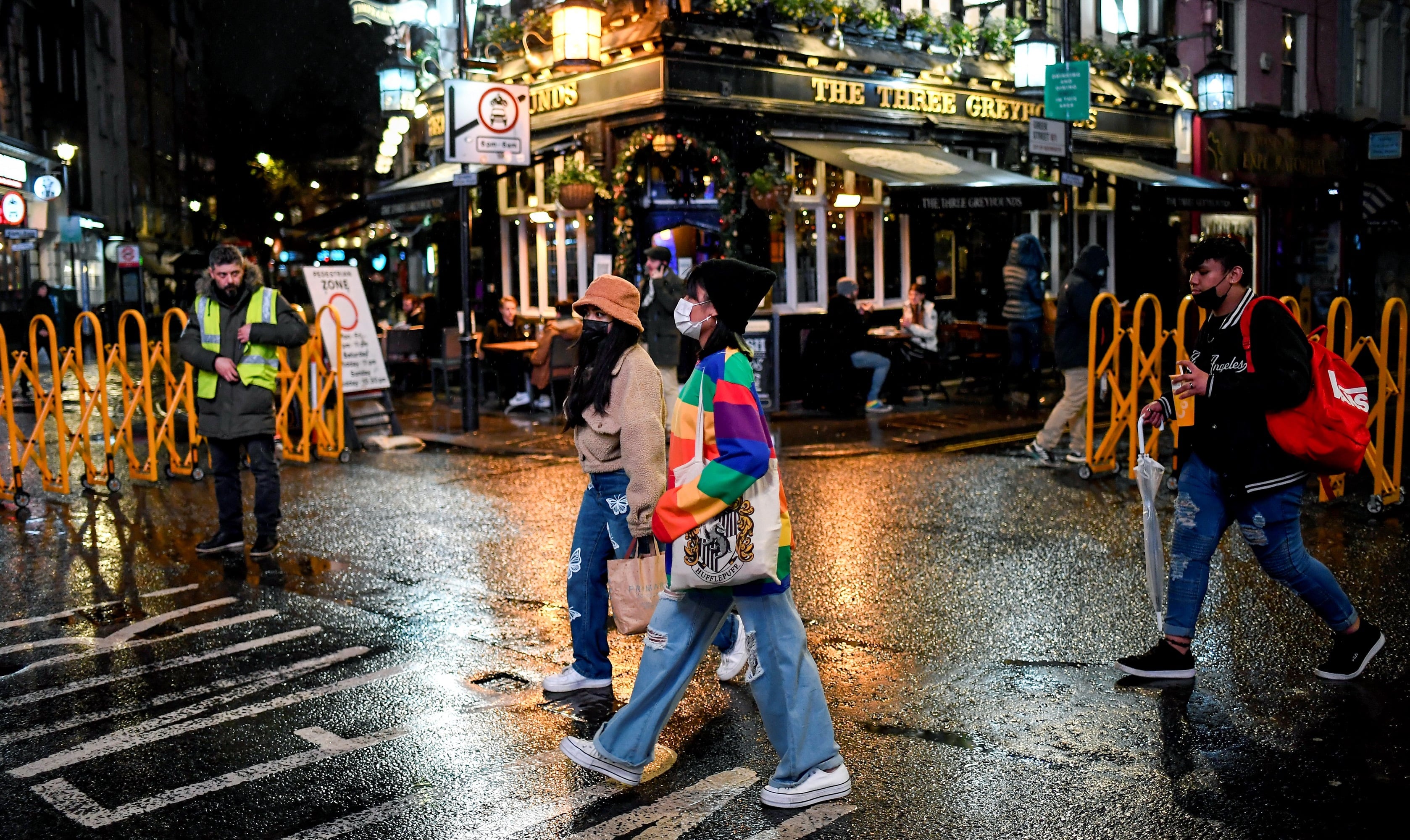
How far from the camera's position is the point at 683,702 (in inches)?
217

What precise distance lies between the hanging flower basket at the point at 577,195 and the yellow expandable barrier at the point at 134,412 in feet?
14.9

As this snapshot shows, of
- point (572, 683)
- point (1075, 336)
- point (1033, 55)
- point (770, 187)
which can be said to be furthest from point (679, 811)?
point (1033, 55)

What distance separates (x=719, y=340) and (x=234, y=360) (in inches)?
193

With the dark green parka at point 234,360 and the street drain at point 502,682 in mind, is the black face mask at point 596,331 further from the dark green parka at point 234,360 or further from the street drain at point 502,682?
the dark green parka at point 234,360

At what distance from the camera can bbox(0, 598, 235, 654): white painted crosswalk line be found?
650 cm

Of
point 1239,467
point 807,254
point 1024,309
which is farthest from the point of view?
point 807,254

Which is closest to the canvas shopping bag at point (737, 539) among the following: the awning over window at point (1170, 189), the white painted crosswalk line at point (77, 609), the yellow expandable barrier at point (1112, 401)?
the white painted crosswalk line at point (77, 609)

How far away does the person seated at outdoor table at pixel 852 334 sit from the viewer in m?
15.5

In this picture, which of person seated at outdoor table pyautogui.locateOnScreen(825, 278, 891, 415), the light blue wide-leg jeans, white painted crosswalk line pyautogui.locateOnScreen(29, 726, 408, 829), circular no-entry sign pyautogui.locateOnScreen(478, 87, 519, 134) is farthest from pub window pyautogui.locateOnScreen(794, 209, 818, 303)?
the light blue wide-leg jeans

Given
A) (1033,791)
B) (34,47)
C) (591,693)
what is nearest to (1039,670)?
(1033,791)

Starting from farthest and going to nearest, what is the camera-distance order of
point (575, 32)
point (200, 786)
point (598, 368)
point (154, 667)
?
point (575, 32)
point (154, 667)
point (598, 368)
point (200, 786)

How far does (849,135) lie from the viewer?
18.9m

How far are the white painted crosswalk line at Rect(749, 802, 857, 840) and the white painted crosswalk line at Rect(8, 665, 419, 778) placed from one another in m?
2.27

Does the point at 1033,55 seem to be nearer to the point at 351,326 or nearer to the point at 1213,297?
the point at 351,326
